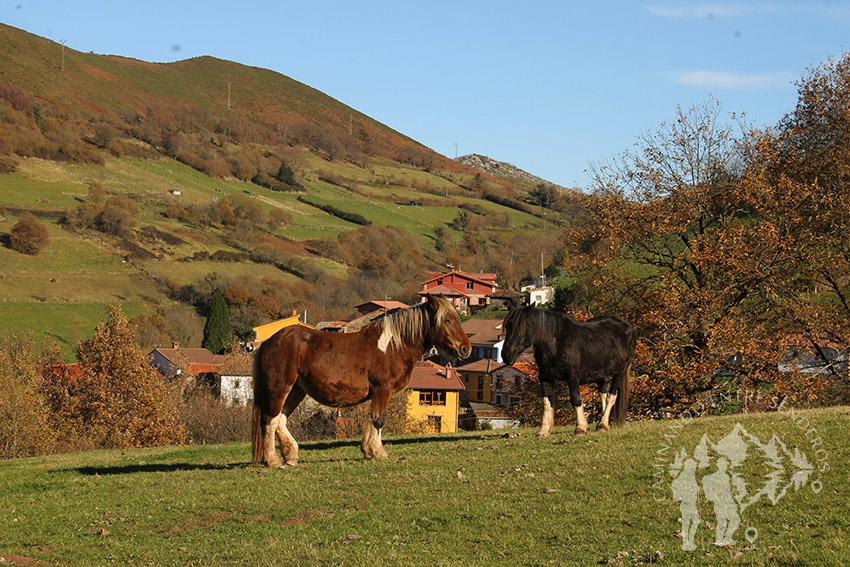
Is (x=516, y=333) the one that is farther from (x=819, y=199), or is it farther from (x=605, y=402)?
(x=819, y=199)

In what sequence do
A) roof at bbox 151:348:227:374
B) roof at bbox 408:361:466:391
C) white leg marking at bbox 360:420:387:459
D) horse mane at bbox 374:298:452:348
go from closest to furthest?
horse mane at bbox 374:298:452:348, white leg marking at bbox 360:420:387:459, roof at bbox 408:361:466:391, roof at bbox 151:348:227:374

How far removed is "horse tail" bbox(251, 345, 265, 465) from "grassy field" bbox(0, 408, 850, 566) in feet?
1.46

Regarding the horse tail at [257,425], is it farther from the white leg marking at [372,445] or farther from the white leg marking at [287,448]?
the white leg marking at [372,445]

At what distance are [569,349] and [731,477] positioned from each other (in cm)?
506

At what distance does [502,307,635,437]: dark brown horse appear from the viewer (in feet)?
52.4

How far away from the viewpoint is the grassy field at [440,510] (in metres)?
9.23

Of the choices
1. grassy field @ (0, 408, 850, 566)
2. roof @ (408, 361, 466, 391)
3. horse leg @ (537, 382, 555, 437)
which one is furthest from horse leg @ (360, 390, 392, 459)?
roof @ (408, 361, 466, 391)

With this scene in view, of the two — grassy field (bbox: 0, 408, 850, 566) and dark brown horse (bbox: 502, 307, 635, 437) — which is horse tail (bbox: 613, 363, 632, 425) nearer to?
dark brown horse (bbox: 502, 307, 635, 437)

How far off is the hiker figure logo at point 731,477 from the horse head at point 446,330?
3.99 m

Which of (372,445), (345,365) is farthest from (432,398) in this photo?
(345,365)

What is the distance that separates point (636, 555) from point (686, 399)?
845 inches

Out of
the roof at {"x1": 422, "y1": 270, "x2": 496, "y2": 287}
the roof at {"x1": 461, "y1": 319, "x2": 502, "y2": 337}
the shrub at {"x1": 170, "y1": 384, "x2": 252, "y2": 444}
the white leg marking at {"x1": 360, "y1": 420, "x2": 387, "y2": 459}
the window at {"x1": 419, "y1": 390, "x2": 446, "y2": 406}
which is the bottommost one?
the shrub at {"x1": 170, "y1": 384, "x2": 252, "y2": 444}

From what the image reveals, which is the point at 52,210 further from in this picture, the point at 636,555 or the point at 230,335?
the point at 636,555

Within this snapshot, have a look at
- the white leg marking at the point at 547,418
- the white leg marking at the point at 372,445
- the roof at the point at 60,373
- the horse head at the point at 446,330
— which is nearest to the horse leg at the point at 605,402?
the white leg marking at the point at 547,418
